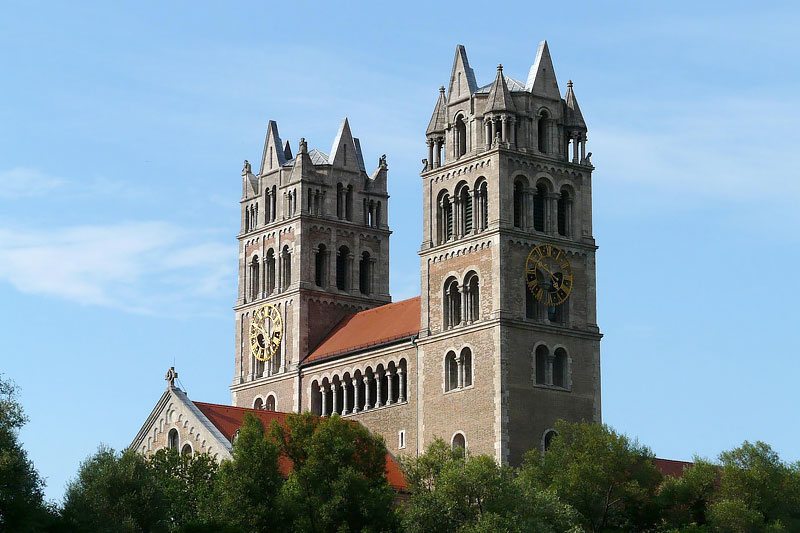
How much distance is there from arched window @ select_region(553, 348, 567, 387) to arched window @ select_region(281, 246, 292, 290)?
76.3 ft

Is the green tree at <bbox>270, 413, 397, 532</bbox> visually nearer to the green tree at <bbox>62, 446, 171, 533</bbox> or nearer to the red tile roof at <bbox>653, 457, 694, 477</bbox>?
the green tree at <bbox>62, 446, 171, 533</bbox>

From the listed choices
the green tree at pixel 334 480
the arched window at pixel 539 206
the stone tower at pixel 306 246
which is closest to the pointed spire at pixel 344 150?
the stone tower at pixel 306 246

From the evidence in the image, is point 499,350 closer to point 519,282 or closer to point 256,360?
point 519,282

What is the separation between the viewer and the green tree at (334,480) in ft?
291

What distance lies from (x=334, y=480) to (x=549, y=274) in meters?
20.8

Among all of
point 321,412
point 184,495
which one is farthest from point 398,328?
point 184,495

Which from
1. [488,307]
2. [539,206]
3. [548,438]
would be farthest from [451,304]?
[548,438]

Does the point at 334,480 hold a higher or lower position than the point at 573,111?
lower

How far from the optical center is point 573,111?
108875 mm

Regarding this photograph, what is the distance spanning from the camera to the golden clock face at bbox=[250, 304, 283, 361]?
120 metres

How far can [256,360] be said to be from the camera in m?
122

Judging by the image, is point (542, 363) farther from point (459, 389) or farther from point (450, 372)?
point (450, 372)

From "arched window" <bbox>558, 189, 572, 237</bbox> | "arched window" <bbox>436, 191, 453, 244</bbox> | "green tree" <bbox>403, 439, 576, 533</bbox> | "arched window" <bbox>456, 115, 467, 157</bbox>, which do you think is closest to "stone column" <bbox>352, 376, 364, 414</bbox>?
"arched window" <bbox>436, 191, 453, 244</bbox>

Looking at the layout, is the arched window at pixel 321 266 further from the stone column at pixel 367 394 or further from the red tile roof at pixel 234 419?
the red tile roof at pixel 234 419
